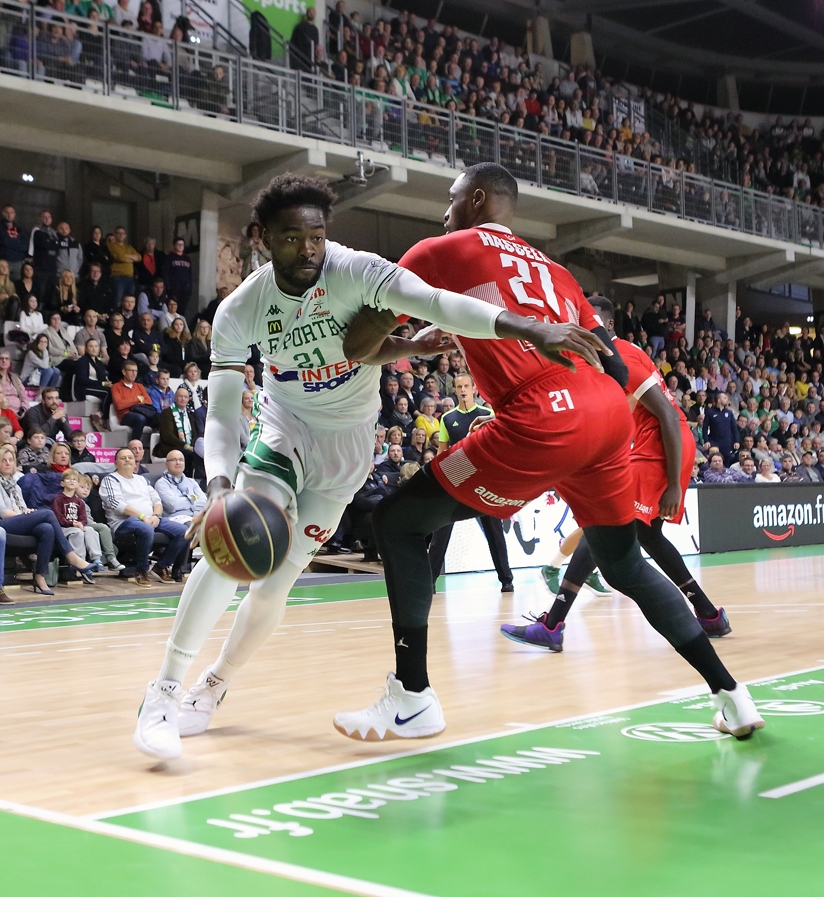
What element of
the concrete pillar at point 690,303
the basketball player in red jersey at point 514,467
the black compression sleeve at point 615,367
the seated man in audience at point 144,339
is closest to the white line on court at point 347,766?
the basketball player in red jersey at point 514,467

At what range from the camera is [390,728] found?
3.91m

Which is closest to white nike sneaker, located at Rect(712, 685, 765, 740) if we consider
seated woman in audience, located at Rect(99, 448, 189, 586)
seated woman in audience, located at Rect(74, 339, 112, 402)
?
seated woman in audience, located at Rect(99, 448, 189, 586)

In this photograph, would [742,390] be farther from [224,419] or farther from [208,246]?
[224,419]

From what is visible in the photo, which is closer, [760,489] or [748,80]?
[760,489]

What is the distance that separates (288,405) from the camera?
4.16 m

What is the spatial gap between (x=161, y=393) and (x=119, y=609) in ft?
16.8

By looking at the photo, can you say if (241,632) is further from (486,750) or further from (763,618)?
(763,618)

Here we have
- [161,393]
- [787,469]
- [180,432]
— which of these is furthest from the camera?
[787,469]

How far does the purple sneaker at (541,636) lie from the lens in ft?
21.0

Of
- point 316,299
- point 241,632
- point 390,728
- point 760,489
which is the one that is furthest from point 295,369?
point 760,489

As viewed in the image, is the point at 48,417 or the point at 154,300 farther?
the point at 154,300

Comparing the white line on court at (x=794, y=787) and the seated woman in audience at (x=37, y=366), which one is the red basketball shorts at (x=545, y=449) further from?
the seated woman in audience at (x=37, y=366)

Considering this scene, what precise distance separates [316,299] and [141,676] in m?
2.79

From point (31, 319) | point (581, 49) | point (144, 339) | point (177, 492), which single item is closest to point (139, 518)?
point (177, 492)
